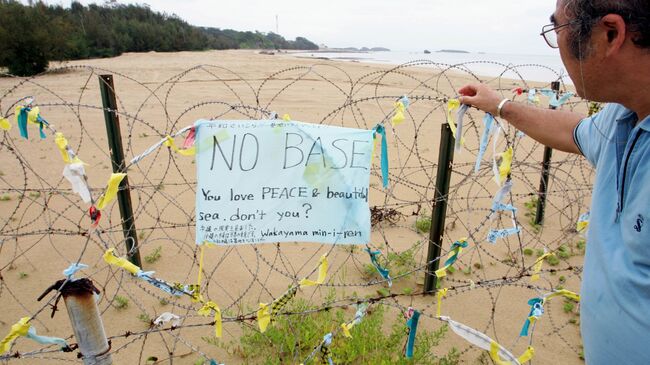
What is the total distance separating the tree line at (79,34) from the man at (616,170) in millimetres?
21826

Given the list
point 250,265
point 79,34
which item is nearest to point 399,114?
point 250,265

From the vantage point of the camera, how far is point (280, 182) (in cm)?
221

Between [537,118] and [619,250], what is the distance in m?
0.90

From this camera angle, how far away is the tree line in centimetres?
1794

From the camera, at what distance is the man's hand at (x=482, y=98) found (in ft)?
7.21

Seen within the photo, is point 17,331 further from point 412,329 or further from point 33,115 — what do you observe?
point 412,329

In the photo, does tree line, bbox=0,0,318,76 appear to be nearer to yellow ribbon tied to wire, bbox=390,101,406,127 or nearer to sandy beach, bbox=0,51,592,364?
sandy beach, bbox=0,51,592,364

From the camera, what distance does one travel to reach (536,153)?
27.9 ft

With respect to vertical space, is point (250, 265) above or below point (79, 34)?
below

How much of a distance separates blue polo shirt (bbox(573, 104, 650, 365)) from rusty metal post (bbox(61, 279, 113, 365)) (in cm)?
192

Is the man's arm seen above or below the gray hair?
below

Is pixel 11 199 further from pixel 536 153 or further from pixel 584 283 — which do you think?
pixel 536 153

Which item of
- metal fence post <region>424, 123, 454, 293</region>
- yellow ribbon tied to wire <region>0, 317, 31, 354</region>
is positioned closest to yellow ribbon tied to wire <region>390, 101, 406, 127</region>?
metal fence post <region>424, 123, 454, 293</region>

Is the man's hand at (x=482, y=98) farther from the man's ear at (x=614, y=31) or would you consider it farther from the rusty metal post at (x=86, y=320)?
the rusty metal post at (x=86, y=320)
